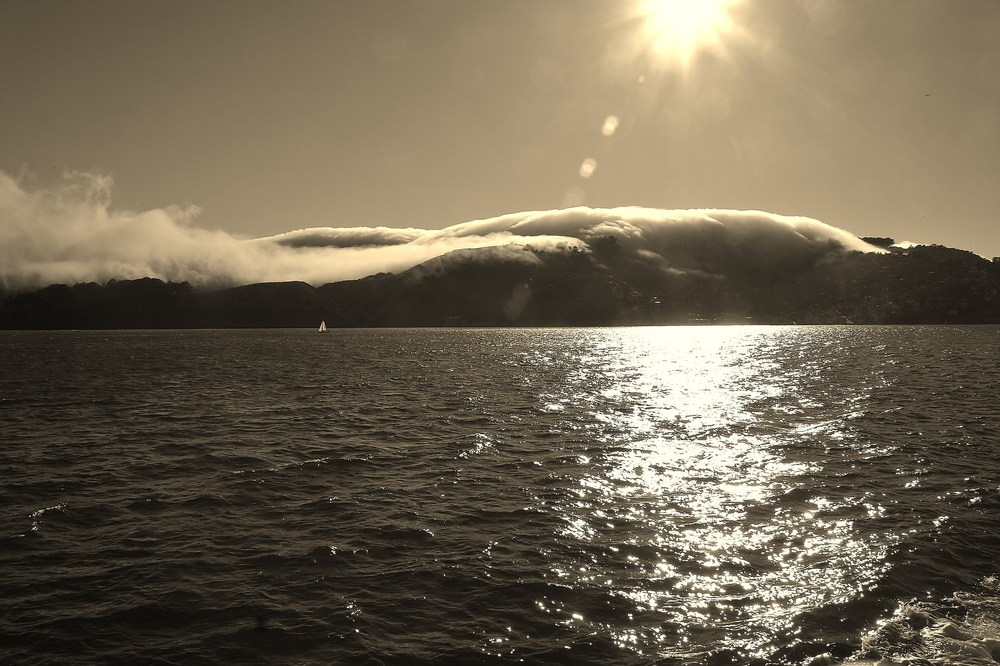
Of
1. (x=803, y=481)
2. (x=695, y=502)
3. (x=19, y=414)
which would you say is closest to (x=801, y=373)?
(x=803, y=481)

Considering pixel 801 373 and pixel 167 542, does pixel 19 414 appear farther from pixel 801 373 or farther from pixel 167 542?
pixel 801 373

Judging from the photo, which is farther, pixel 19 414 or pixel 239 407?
pixel 239 407

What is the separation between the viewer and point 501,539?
840 inches

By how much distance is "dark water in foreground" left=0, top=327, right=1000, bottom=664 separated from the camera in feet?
48.4

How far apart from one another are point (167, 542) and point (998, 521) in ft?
103

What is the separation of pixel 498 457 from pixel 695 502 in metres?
12.5

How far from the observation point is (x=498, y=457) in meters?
34.5

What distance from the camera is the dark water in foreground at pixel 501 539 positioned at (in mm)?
14742

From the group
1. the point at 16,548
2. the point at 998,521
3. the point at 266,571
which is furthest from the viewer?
the point at 998,521

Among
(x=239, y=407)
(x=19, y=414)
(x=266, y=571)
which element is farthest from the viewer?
(x=239, y=407)

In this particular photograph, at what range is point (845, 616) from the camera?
1580cm

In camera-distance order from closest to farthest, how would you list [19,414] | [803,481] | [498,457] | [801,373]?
[803,481], [498,457], [19,414], [801,373]

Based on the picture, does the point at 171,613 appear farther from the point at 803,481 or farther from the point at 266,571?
the point at 803,481

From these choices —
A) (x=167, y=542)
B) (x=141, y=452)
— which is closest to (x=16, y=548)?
(x=167, y=542)
